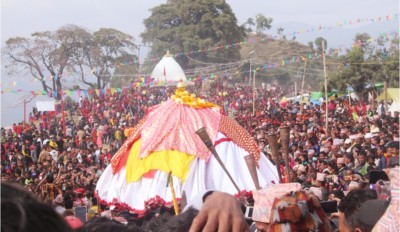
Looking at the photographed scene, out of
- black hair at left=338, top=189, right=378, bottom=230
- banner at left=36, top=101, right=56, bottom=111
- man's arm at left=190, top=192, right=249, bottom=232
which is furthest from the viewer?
banner at left=36, top=101, right=56, bottom=111

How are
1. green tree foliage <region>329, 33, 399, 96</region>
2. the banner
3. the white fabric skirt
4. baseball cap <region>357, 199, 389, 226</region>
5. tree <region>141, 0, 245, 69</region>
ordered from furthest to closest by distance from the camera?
tree <region>141, 0, 245, 69</region>, green tree foliage <region>329, 33, 399, 96</region>, the banner, the white fabric skirt, baseball cap <region>357, 199, 389, 226</region>

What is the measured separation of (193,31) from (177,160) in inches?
1553

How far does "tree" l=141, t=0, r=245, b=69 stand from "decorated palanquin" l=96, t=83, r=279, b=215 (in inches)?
1415

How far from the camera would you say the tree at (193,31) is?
49625 millimetres

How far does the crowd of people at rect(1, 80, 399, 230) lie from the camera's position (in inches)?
384

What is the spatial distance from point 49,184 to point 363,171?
4.83 meters

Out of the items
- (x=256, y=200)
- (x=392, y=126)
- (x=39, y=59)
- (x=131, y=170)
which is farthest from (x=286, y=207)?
(x=39, y=59)

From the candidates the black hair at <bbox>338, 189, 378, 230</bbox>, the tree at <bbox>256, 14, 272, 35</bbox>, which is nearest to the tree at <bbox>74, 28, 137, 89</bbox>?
the tree at <bbox>256, 14, 272, 35</bbox>

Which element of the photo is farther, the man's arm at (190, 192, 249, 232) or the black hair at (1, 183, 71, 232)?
the man's arm at (190, 192, 249, 232)

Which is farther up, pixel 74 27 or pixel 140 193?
pixel 74 27

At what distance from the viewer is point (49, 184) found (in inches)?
461

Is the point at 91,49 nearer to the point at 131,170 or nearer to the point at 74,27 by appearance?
the point at 74,27

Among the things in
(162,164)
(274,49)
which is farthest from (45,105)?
(274,49)

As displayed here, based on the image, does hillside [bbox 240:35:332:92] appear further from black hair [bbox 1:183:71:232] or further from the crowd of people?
black hair [bbox 1:183:71:232]
